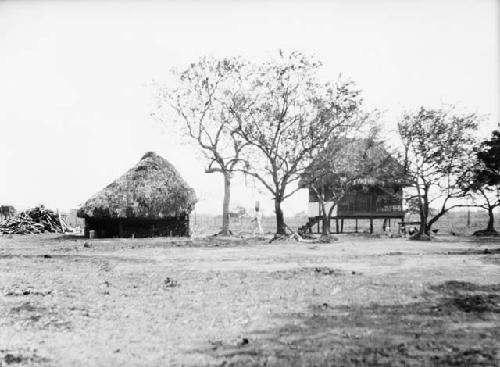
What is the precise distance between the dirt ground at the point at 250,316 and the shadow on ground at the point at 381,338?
0.01 meters

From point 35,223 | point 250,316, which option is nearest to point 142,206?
point 35,223

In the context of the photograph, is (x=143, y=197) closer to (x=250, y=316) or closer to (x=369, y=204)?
(x=369, y=204)

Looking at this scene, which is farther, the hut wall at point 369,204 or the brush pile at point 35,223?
the hut wall at point 369,204

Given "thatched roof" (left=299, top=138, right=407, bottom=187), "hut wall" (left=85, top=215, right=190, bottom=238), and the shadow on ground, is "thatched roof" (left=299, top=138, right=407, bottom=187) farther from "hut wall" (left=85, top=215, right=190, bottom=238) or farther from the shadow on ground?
the shadow on ground

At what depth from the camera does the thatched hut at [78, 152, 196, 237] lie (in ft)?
87.4

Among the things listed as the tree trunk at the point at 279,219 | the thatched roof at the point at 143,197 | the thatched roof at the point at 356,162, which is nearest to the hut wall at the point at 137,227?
the thatched roof at the point at 143,197

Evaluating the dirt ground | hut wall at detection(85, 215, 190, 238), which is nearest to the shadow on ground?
the dirt ground

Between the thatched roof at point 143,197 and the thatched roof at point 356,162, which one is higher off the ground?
the thatched roof at point 356,162

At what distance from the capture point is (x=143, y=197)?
2698 centimetres

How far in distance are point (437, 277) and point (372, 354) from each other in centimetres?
567

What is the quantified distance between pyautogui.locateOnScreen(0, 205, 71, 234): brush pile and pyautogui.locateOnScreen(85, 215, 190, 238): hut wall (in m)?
6.28

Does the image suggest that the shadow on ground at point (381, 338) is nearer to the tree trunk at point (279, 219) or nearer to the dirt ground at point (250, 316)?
the dirt ground at point (250, 316)

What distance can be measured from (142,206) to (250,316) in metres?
21.1

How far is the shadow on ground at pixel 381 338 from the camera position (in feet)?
15.3
